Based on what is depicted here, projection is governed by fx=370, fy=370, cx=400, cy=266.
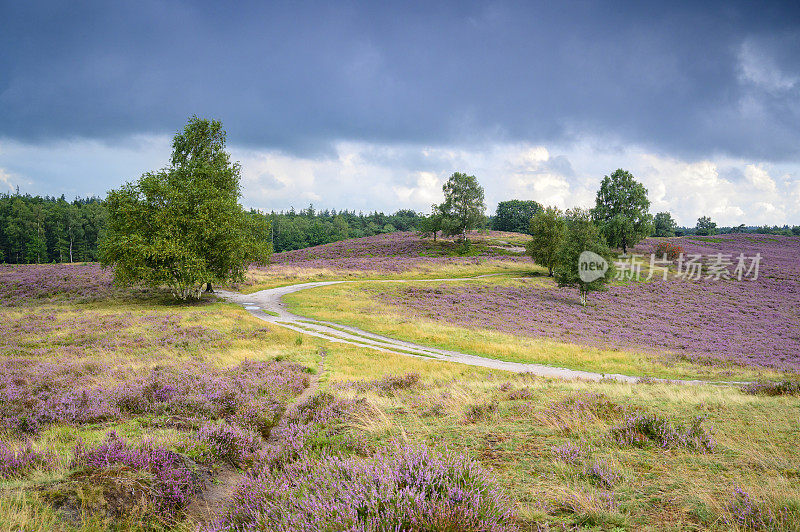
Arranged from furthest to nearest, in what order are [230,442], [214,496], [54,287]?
[54,287], [230,442], [214,496]

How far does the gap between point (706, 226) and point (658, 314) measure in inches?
6030

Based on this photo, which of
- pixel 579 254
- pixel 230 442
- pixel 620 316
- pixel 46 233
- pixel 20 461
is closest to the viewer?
→ pixel 20 461

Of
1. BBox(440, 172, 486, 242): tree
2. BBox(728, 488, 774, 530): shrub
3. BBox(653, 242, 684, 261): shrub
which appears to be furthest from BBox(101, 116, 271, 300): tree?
BBox(653, 242, 684, 261): shrub

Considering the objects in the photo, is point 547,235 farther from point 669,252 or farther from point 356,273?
point 669,252

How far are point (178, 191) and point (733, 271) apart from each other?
84.8 m

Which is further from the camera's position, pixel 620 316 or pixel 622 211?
pixel 622 211

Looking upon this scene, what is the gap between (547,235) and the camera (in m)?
57.4

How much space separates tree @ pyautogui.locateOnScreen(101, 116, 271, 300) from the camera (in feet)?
100

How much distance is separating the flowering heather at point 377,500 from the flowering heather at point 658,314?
2689 centimetres

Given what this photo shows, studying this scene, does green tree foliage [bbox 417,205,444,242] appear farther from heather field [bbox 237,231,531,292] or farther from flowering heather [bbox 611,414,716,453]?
flowering heather [bbox 611,414,716,453]

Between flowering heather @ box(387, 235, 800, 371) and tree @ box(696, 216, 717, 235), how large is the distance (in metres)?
107

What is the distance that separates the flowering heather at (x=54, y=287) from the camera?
113 feet

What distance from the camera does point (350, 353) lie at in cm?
2022

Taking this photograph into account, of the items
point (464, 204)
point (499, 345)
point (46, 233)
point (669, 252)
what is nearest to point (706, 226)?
point (669, 252)
